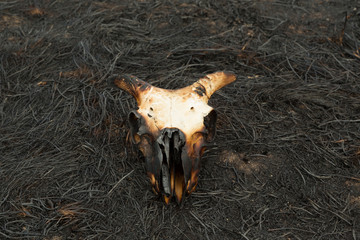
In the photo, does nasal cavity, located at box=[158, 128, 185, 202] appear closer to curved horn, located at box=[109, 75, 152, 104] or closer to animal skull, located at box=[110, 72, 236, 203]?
animal skull, located at box=[110, 72, 236, 203]

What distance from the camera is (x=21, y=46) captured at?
517 cm

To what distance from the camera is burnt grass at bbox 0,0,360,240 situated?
135 inches

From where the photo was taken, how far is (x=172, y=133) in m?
3.22

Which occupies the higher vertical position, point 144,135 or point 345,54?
point 144,135

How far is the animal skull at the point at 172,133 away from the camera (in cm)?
324

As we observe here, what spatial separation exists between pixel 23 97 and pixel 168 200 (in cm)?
204

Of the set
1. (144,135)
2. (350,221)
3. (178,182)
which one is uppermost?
(144,135)

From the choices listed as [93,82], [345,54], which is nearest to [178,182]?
[93,82]

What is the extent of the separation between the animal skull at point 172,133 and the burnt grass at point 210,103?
0.84ft

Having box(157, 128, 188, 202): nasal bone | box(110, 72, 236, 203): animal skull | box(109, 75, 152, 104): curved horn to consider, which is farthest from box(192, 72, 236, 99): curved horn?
box(157, 128, 188, 202): nasal bone

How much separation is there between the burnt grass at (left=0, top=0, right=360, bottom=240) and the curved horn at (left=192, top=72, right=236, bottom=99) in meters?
0.47

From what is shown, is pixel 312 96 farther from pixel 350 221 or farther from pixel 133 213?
pixel 133 213

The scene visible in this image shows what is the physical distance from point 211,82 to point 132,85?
0.65m

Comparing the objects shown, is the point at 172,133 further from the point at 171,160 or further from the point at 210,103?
the point at 210,103
